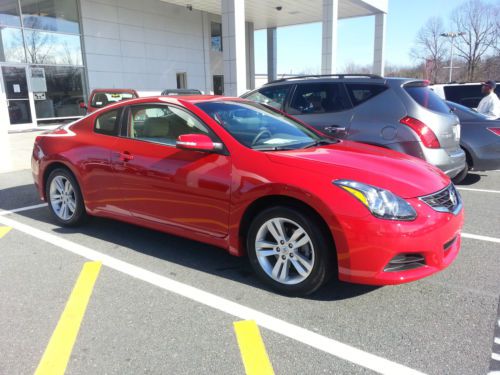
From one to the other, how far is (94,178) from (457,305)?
3623mm

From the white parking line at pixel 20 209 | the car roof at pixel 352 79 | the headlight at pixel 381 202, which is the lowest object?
the white parking line at pixel 20 209

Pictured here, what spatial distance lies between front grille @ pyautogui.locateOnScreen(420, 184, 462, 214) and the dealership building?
12.2 meters

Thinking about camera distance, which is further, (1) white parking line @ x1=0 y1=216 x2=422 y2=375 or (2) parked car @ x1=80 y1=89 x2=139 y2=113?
(2) parked car @ x1=80 y1=89 x2=139 y2=113

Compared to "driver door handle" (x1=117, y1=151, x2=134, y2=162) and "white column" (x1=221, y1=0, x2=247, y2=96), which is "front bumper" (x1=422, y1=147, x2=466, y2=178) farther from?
"white column" (x1=221, y1=0, x2=247, y2=96)

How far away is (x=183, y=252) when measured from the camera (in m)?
4.16

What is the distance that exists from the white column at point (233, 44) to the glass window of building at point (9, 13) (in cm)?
808

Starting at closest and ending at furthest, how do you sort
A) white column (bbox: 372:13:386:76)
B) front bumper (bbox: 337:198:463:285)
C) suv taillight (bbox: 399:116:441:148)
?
front bumper (bbox: 337:198:463:285) < suv taillight (bbox: 399:116:441:148) < white column (bbox: 372:13:386:76)

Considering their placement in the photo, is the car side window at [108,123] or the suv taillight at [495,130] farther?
the suv taillight at [495,130]

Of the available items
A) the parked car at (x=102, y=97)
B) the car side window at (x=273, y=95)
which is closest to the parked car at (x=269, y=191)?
the car side window at (x=273, y=95)

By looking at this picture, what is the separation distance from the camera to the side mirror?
3.44 metres

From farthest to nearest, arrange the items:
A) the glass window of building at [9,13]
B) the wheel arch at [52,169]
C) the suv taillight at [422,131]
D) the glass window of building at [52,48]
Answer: the glass window of building at [52,48] < the glass window of building at [9,13] < the suv taillight at [422,131] < the wheel arch at [52,169]

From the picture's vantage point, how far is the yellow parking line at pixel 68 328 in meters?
2.47

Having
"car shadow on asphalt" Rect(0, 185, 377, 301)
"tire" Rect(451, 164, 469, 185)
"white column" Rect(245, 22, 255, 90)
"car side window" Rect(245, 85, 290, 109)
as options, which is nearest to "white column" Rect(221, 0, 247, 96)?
"car side window" Rect(245, 85, 290, 109)

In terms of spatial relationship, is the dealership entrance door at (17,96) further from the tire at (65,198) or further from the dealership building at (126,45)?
the tire at (65,198)
